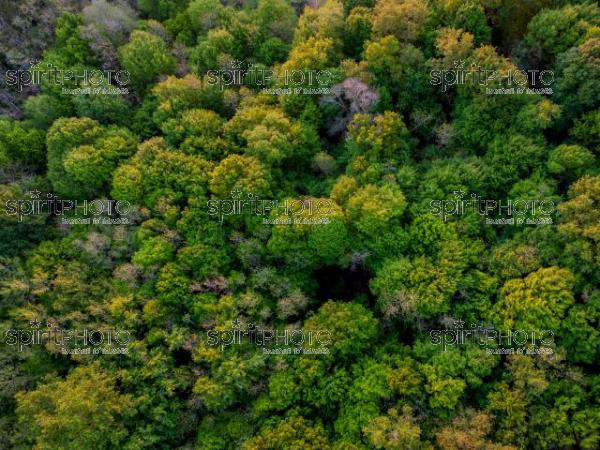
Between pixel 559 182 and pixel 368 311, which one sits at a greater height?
pixel 559 182

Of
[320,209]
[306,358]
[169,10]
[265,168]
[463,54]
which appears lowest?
[306,358]

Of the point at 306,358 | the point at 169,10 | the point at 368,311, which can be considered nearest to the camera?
the point at 306,358

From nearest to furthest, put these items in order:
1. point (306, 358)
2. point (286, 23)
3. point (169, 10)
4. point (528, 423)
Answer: point (528, 423) < point (306, 358) < point (286, 23) < point (169, 10)

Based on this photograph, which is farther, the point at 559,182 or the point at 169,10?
the point at 169,10

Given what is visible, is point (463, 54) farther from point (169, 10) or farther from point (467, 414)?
point (169, 10)

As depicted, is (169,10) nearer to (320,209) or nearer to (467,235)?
(320,209)

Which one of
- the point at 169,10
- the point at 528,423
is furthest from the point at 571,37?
the point at 169,10
